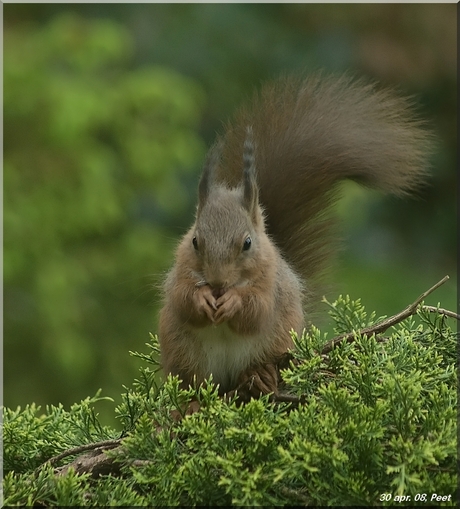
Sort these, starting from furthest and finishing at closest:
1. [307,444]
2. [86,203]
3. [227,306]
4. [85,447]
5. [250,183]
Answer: [86,203], [250,183], [227,306], [85,447], [307,444]

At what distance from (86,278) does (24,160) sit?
2.21 ft

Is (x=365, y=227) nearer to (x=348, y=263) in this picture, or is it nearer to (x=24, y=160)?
(x=348, y=263)

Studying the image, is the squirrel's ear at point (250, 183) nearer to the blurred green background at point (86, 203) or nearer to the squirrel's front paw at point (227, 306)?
the squirrel's front paw at point (227, 306)

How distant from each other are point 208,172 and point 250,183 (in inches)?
4.1

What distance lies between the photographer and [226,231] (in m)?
1.92

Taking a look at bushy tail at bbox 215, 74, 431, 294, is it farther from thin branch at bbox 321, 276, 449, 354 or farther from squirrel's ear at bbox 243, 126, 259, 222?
thin branch at bbox 321, 276, 449, 354

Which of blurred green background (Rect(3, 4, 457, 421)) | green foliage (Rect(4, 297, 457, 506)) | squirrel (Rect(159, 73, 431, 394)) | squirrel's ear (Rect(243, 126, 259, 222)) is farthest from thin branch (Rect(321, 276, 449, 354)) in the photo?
blurred green background (Rect(3, 4, 457, 421))

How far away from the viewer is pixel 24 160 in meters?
4.11

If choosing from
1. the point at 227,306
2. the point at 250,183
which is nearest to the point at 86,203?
the point at 250,183

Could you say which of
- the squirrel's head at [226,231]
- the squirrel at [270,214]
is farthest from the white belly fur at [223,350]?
the squirrel's head at [226,231]

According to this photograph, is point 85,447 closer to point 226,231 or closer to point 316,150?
point 226,231

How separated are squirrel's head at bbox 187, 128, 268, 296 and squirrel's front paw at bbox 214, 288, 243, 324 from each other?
4 cm

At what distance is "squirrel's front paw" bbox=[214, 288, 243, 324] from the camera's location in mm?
1858

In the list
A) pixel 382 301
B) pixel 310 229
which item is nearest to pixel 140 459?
pixel 310 229
